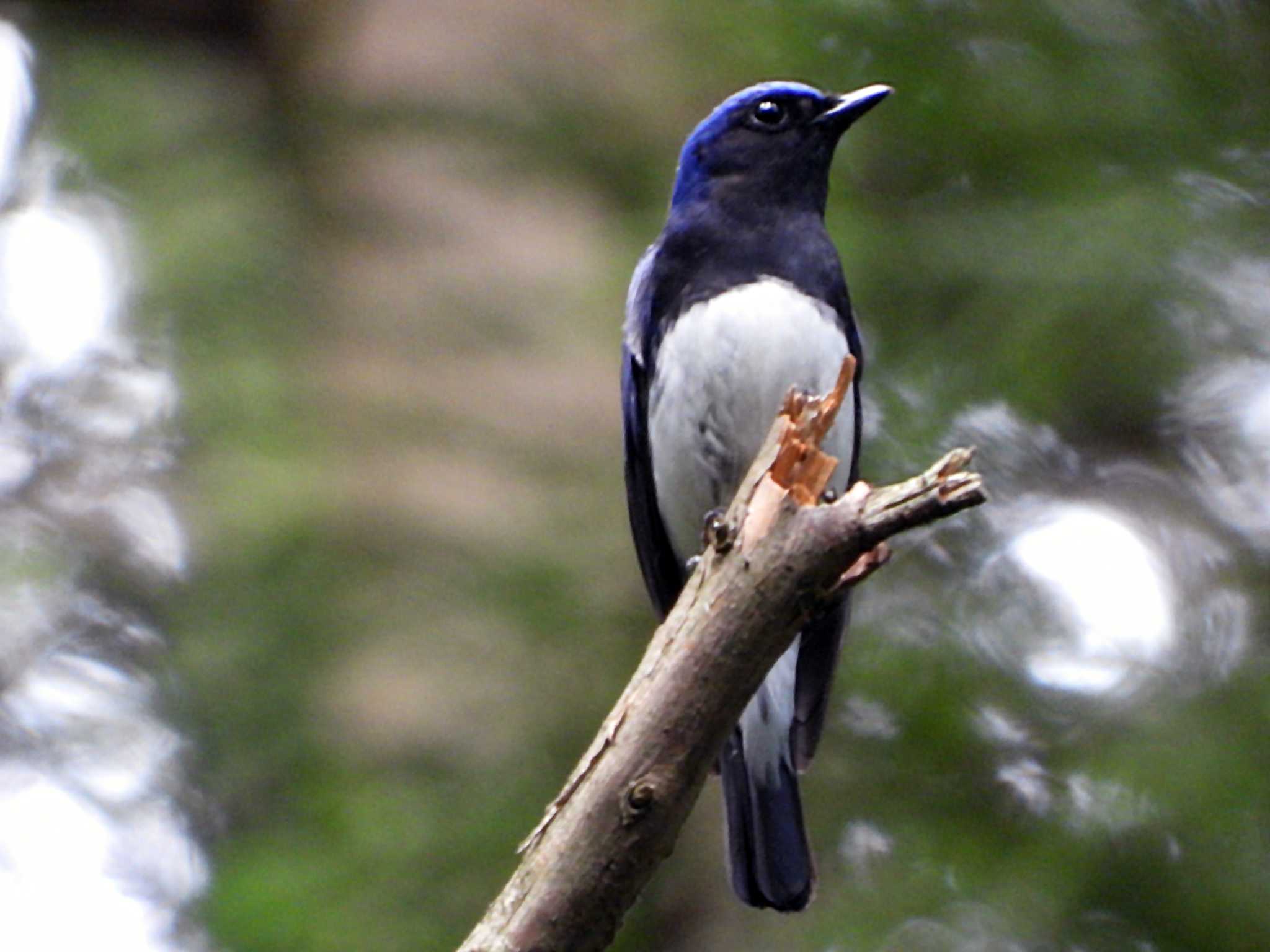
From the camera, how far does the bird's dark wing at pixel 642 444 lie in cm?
409

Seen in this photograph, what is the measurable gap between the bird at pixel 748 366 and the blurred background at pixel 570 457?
0.49 metres

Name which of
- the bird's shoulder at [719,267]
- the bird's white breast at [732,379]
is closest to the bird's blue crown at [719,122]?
the bird's shoulder at [719,267]

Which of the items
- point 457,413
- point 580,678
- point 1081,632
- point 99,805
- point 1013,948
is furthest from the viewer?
point 99,805

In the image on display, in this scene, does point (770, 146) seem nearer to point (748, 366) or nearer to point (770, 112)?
point (770, 112)

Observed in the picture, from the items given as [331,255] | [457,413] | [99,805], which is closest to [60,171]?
[331,255]

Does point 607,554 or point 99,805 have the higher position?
point 99,805

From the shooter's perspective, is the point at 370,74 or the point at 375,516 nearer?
the point at 375,516

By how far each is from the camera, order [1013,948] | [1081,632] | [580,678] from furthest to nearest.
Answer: [1081,632] → [580,678] → [1013,948]

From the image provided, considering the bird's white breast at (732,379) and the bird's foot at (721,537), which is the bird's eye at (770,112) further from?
the bird's foot at (721,537)

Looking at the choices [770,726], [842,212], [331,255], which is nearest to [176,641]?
[331,255]

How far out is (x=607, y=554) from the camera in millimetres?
4676

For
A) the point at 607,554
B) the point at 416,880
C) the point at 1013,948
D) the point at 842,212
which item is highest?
the point at 842,212

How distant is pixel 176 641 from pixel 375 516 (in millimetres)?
672

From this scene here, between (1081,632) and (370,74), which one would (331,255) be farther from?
(1081,632)
